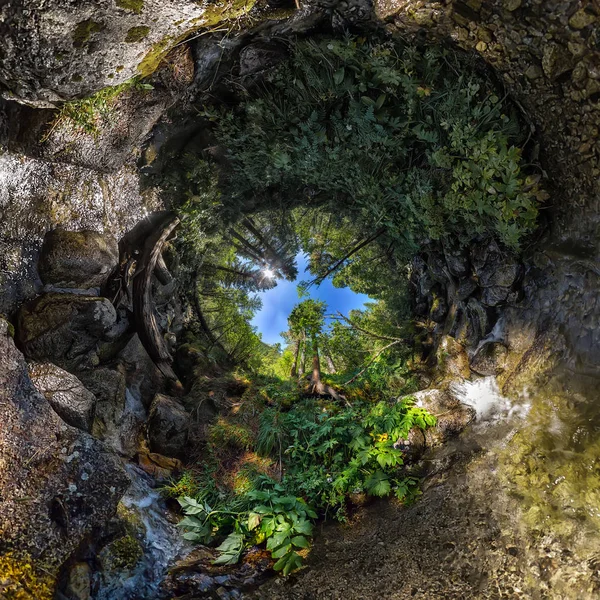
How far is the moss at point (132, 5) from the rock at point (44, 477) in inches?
138

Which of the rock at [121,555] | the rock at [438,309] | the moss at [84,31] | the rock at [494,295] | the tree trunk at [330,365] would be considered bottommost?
the rock at [121,555]

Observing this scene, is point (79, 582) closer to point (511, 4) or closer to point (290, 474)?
point (290, 474)

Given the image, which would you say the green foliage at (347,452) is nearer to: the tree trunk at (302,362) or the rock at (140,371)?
the rock at (140,371)

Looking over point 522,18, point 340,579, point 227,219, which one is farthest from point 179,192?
point 340,579

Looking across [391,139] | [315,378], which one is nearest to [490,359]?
[391,139]

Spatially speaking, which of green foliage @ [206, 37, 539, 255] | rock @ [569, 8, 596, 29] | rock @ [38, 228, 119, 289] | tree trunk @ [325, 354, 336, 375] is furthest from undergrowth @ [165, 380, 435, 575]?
rock @ [569, 8, 596, 29]

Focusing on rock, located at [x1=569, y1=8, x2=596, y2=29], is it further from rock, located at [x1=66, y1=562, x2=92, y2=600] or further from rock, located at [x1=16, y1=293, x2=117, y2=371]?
rock, located at [x1=66, y1=562, x2=92, y2=600]

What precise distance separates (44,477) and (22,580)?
880mm

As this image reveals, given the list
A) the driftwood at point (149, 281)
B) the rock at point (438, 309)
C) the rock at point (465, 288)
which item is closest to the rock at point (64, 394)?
the driftwood at point (149, 281)

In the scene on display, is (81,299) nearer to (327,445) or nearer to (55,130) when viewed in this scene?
(55,130)

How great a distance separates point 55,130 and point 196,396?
538cm

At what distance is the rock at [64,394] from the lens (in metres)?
5.45

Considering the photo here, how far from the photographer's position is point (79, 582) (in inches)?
169

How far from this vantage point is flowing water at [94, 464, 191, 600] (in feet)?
14.8
